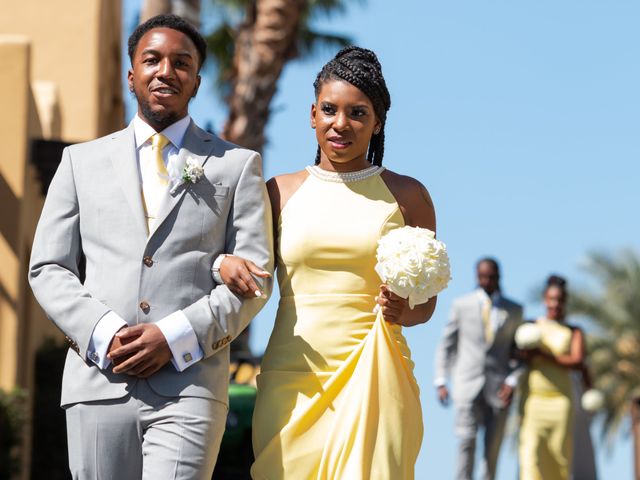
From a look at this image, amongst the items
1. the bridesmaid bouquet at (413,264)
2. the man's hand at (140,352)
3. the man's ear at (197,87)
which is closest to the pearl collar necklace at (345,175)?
the bridesmaid bouquet at (413,264)

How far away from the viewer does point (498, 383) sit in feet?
48.1

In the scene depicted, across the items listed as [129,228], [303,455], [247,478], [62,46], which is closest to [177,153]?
[129,228]

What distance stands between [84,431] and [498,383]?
9.10m

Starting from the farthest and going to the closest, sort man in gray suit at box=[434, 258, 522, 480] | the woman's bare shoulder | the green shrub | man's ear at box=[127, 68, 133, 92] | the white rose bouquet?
the green shrub → man in gray suit at box=[434, 258, 522, 480] → the white rose bouquet → the woman's bare shoulder → man's ear at box=[127, 68, 133, 92]

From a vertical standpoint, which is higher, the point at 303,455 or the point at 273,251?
the point at 273,251

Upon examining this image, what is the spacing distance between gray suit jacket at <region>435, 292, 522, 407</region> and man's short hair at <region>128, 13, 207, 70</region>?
343 inches

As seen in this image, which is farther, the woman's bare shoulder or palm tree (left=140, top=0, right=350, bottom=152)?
palm tree (left=140, top=0, right=350, bottom=152)

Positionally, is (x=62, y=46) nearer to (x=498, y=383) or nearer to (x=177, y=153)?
(x=498, y=383)

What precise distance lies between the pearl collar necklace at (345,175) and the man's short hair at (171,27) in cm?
74

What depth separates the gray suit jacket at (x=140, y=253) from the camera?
5.95 meters

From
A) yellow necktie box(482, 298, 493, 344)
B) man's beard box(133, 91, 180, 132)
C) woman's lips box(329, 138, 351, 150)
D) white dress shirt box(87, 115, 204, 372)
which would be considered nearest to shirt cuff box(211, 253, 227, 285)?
white dress shirt box(87, 115, 204, 372)

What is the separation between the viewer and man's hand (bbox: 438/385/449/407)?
14.6m

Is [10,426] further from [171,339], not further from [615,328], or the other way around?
[615,328]

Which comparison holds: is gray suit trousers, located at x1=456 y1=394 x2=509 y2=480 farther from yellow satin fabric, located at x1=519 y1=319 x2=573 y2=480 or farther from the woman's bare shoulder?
the woman's bare shoulder
